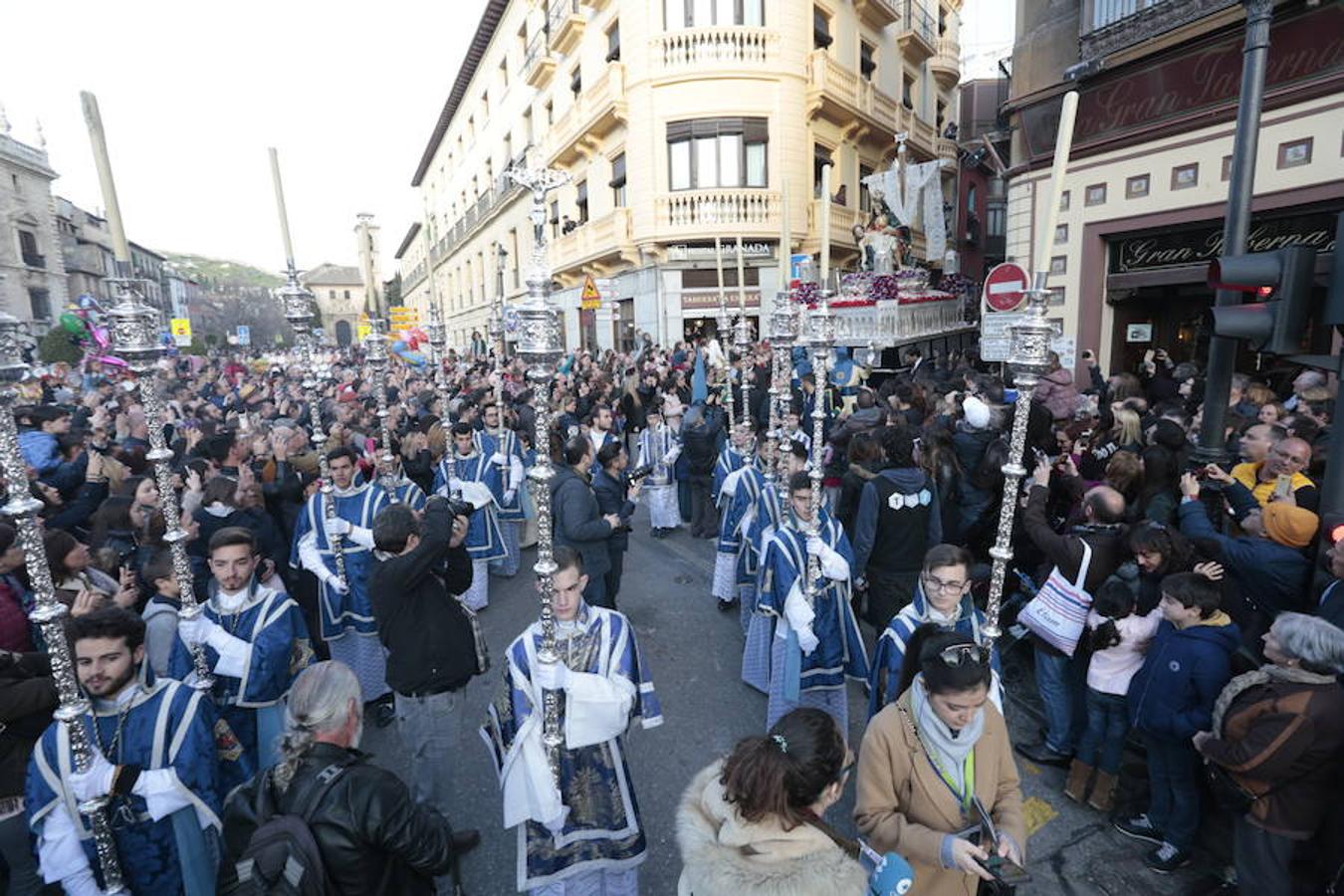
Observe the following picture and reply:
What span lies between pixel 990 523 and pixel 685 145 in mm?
A: 16211

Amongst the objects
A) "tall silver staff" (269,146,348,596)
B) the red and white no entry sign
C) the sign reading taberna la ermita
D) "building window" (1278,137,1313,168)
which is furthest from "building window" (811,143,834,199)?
"tall silver staff" (269,146,348,596)

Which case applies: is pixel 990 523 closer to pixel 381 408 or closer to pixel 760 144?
pixel 381 408

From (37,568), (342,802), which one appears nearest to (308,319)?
(37,568)

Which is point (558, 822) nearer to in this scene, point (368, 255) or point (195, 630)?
point (195, 630)

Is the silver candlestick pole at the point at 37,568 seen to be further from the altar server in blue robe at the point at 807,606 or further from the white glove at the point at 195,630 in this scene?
the altar server in blue robe at the point at 807,606

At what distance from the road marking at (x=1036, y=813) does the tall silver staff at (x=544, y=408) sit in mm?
2813

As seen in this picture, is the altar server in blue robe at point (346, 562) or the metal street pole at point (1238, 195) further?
the altar server in blue robe at point (346, 562)

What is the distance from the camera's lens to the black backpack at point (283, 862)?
1971 mm

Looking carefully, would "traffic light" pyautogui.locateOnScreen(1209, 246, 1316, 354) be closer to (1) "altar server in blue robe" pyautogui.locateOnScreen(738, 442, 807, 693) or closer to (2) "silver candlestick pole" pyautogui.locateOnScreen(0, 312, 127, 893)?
(1) "altar server in blue robe" pyautogui.locateOnScreen(738, 442, 807, 693)

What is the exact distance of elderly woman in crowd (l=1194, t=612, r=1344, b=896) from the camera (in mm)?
2543

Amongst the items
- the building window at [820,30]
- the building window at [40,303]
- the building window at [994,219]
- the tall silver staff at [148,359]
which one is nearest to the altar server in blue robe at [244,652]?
the tall silver staff at [148,359]

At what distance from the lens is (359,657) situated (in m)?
5.33

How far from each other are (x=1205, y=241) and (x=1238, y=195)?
6.64 meters

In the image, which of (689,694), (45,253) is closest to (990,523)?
(689,694)
